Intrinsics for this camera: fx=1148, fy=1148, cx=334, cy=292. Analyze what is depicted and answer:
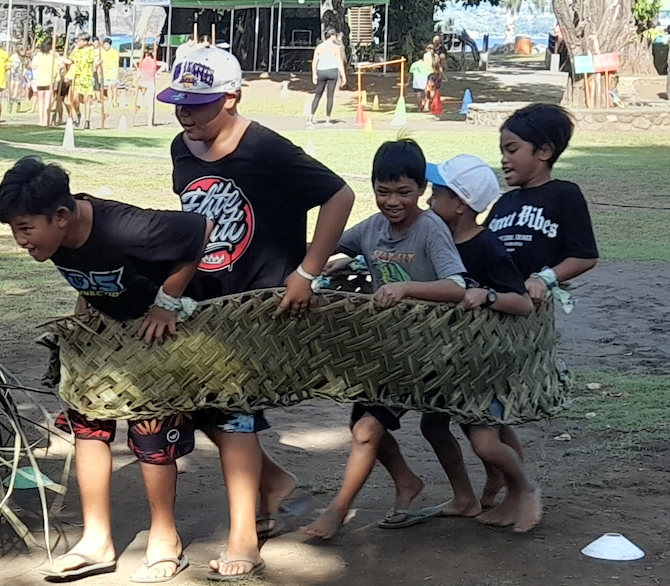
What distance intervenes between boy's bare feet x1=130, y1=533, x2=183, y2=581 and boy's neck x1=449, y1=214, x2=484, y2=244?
1384 mm

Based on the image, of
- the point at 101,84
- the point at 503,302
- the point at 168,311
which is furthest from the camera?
the point at 101,84

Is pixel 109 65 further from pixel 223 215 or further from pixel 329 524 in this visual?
pixel 329 524

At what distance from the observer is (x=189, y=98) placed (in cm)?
366

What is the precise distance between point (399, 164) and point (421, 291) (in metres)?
0.43

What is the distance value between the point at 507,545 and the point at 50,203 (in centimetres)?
191

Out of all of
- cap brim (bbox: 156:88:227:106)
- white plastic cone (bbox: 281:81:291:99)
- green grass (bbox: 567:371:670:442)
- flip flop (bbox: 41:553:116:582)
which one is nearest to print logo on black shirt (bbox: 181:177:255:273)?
cap brim (bbox: 156:88:227:106)

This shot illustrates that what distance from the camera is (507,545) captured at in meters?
3.95

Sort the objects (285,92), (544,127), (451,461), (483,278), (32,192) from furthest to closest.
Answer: (285,92) → (544,127) → (451,461) → (483,278) → (32,192)

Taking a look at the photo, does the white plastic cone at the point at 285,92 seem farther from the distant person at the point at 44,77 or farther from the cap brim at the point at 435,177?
the cap brim at the point at 435,177

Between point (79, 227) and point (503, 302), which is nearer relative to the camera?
point (79, 227)

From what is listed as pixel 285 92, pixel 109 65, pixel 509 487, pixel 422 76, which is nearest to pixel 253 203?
pixel 509 487

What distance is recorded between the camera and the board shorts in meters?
3.62

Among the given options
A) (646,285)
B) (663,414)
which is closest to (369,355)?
(663,414)

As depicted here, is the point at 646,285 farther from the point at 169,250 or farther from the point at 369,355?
the point at 169,250
